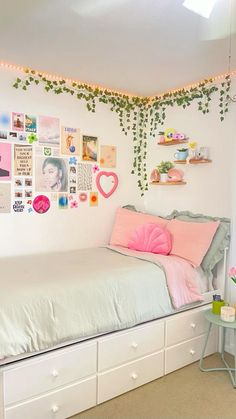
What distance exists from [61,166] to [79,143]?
30 centimetres

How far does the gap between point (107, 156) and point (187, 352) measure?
1946 mm

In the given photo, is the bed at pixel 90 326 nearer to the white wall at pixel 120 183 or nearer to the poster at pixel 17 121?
the white wall at pixel 120 183

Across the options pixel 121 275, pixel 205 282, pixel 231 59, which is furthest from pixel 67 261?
pixel 231 59

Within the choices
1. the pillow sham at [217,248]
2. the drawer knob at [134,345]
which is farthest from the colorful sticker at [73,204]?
the drawer knob at [134,345]

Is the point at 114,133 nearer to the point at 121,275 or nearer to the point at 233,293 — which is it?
the point at 121,275

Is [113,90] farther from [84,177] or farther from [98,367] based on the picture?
[98,367]

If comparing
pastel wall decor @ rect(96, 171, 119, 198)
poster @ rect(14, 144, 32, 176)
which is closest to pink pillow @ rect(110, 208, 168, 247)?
pastel wall decor @ rect(96, 171, 119, 198)

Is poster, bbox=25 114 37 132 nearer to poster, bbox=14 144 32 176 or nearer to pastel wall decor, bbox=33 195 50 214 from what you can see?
poster, bbox=14 144 32 176

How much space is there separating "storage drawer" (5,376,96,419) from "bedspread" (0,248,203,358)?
0.29 meters

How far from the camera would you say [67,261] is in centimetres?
252

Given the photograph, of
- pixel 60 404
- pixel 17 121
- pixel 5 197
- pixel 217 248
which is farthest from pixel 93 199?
pixel 60 404

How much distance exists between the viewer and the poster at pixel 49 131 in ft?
→ 9.30

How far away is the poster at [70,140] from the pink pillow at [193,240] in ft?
3.96

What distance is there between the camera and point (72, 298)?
1.94 meters
